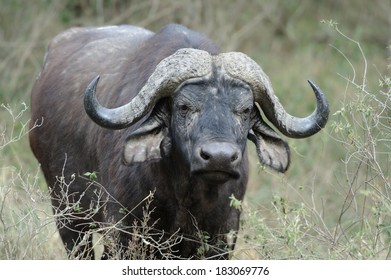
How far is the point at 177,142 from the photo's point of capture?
739 cm

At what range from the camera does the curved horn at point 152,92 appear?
7.30 m

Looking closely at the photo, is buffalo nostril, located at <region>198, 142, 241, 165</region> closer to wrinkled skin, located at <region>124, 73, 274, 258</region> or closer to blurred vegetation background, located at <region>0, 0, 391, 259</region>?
wrinkled skin, located at <region>124, 73, 274, 258</region>

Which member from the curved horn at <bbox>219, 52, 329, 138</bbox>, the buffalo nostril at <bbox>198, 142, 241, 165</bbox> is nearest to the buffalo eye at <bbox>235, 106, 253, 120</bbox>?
the curved horn at <bbox>219, 52, 329, 138</bbox>

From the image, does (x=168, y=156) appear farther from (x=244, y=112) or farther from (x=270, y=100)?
(x=270, y=100)

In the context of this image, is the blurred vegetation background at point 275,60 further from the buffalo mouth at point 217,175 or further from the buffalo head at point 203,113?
the buffalo mouth at point 217,175

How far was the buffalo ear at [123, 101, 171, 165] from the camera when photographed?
24.4ft

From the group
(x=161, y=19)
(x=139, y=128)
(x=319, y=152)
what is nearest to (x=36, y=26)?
(x=161, y=19)

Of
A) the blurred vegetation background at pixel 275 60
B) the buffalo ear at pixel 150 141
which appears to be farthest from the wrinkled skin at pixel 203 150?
the blurred vegetation background at pixel 275 60

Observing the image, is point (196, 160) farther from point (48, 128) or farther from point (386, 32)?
point (386, 32)

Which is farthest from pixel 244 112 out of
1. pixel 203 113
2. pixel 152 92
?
pixel 152 92

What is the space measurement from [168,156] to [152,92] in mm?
499

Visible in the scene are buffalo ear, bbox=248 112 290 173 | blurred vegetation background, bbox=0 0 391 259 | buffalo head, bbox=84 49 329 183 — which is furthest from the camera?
blurred vegetation background, bbox=0 0 391 259

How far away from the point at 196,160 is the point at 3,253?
1517 mm

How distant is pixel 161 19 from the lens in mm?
14820
